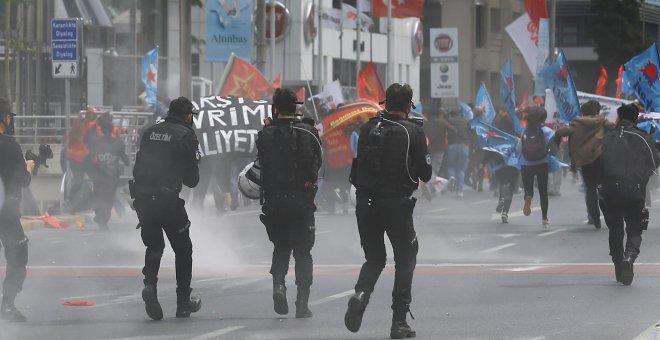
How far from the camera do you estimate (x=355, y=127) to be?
24141mm

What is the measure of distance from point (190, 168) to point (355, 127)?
13045 mm

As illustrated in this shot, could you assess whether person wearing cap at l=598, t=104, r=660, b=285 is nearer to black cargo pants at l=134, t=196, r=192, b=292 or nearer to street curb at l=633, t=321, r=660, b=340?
street curb at l=633, t=321, r=660, b=340

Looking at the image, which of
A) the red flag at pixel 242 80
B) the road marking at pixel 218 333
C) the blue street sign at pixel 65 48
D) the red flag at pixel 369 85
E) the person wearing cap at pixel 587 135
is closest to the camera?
the road marking at pixel 218 333

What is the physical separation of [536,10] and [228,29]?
12.2 meters

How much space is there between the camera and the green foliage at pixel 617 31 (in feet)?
264

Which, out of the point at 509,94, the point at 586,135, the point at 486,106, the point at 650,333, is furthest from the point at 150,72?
the point at 650,333

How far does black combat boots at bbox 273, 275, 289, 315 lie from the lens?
437 inches

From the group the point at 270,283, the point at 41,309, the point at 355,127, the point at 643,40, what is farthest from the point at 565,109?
the point at 643,40

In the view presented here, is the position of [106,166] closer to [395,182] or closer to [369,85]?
[369,85]

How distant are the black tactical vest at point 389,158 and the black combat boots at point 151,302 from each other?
203 cm

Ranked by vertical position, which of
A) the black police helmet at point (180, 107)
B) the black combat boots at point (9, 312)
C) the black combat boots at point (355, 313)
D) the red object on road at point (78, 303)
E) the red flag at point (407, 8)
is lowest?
the red object on road at point (78, 303)

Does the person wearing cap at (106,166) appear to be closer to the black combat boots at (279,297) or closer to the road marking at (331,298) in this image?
the road marking at (331,298)

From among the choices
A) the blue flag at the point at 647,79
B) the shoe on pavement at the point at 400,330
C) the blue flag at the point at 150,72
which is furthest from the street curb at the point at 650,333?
the blue flag at the point at 150,72

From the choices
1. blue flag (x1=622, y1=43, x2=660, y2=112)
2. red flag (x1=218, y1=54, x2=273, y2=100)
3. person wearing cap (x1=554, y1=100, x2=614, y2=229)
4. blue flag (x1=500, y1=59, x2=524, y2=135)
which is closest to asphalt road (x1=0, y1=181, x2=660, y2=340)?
person wearing cap (x1=554, y1=100, x2=614, y2=229)
